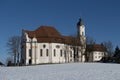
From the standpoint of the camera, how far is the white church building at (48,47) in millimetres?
95438

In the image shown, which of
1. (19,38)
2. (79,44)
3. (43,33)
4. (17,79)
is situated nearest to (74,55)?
(79,44)

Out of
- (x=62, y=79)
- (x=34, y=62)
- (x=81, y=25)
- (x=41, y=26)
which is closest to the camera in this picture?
(x=62, y=79)

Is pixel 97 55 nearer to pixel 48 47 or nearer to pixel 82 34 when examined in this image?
pixel 82 34

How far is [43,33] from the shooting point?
9956cm

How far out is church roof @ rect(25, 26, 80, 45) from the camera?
97812 millimetres

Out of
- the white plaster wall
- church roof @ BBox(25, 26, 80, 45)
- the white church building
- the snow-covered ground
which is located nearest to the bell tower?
the white church building

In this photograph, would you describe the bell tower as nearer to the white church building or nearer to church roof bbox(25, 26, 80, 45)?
the white church building

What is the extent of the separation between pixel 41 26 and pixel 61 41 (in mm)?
8817

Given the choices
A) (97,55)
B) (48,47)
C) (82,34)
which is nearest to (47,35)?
(48,47)

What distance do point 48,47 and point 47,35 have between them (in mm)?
4044

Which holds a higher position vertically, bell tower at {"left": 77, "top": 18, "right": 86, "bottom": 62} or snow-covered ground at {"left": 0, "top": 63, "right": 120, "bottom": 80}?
bell tower at {"left": 77, "top": 18, "right": 86, "bottom": 62}

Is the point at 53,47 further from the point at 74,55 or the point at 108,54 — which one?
the point at 108,54

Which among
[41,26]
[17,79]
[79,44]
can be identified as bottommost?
[17,79]

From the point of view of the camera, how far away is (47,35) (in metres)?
98.1
